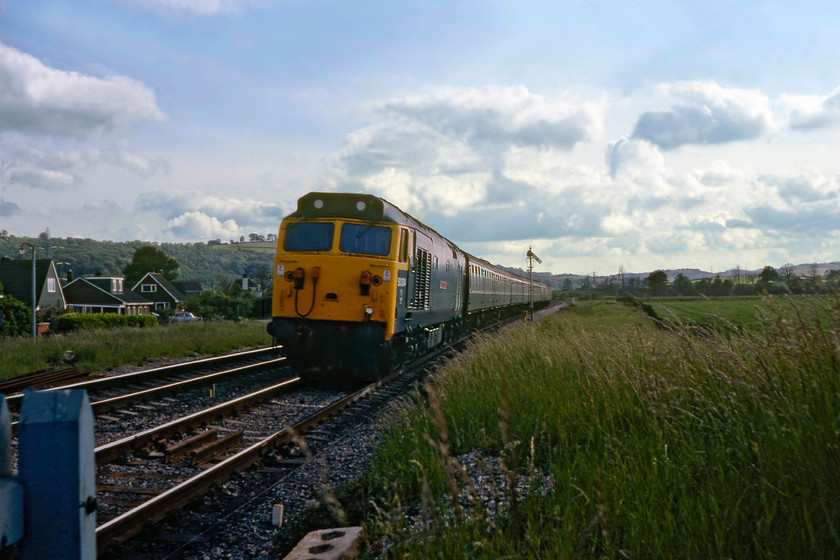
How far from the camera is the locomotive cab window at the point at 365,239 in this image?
1073 cm

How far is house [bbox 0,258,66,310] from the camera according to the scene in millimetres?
48406

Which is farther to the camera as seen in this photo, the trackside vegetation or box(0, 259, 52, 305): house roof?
box(0, 259, 52, 305): house roof

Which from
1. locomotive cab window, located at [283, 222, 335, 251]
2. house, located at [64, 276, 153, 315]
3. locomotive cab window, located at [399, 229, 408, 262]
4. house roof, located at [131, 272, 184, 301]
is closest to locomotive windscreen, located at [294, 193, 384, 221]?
locomotive cab window, located at [283, 222, 335, 251]

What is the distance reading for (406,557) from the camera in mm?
2955

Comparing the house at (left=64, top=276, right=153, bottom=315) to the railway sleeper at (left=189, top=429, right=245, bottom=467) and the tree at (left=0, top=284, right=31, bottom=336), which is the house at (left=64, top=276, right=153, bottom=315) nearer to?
the tree at (left=0, top=284, right=31, bottom=336)

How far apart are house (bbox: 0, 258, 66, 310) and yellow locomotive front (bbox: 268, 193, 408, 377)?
44.3 m

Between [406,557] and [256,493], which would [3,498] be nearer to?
[406,557]

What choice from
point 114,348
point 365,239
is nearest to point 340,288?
point 365,239

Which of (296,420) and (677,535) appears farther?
(296,420)

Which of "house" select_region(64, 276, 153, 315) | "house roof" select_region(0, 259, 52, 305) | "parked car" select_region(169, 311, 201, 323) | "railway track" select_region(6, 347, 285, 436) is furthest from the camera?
"house" select_region(64, 276, 153, 315)

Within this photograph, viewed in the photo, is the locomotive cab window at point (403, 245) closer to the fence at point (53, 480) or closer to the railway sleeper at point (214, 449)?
the railway sleeper at point (214, 449)

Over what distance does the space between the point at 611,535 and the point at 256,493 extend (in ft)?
10.4

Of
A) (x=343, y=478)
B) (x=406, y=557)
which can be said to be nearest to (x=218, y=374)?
(x=343, y=478)

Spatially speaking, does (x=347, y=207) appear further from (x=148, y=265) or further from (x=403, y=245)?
(x=148, y=265)
